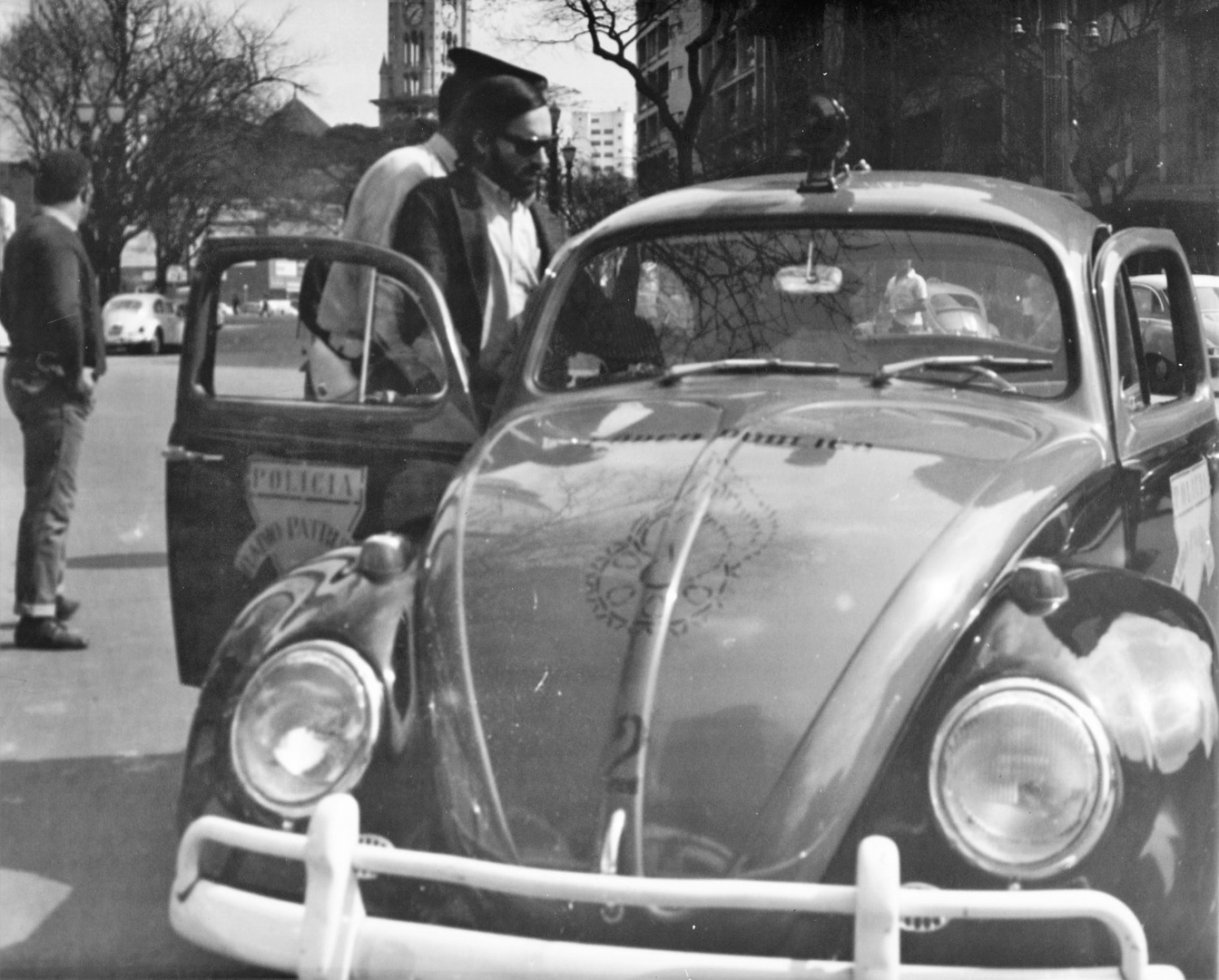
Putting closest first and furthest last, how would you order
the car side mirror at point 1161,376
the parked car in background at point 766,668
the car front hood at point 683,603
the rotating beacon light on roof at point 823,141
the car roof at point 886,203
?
the parked car in background at point 766,668
the car front hood at point 683,603
the car roof at point 886,203
the rotating beacon light on roof at point 823,141
the car side mirror at point 1161,376

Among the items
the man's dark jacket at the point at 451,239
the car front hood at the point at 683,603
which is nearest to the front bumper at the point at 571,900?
the car front hood at the point at 683,603

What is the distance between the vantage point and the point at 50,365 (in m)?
5.68

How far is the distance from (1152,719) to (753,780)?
1.94 ft

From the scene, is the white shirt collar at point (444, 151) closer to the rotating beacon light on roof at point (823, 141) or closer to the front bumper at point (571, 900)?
the rotating beacon light on roof at point (823, 141)

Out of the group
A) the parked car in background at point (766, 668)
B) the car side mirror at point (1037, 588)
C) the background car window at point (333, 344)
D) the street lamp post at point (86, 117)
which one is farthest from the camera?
the street lamp post at point (86, 117)

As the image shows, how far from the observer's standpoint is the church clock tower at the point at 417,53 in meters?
4.54

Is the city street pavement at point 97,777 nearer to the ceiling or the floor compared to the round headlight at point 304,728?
nearer to the floor

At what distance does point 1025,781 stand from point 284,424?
2266 mm

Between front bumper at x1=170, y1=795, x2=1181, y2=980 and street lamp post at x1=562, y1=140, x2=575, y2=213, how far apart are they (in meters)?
3.01

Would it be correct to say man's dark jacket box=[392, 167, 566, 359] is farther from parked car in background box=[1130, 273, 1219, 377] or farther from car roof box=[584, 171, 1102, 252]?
parked car in background box=[1130, 273, 1219, 377]

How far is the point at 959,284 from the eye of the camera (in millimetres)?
3504

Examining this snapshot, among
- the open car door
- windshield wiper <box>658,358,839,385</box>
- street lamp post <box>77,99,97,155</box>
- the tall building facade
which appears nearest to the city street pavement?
the open car door

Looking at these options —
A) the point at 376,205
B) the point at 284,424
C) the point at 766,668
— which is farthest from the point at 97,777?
the point at 766,668

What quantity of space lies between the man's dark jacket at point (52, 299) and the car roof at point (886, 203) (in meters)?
2.57
